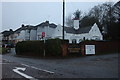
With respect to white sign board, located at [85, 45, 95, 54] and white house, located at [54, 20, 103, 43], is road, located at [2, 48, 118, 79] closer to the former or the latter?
white sign board, located at [85, 45, 95, 54]

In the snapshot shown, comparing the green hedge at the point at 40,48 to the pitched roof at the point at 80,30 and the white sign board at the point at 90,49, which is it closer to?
the white sign board at the point at 90,49

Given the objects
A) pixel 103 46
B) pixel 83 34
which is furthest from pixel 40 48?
pixel 83 34

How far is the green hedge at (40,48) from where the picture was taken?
25.0m

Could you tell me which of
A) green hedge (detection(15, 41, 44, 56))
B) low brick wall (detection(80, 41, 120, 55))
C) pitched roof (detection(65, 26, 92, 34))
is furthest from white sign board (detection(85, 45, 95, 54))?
pitched roof (detection(65, 26, 92, 34))

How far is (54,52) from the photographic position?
82.1ft

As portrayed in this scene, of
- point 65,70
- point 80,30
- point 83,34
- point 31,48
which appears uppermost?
point 80,30

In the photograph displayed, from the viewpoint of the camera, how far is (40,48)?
2747 centimetres

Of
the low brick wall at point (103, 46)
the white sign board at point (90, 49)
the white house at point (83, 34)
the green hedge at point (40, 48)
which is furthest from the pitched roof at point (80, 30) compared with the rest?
the white sign board at point (90, 49)

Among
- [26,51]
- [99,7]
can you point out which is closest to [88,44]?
[26,51]

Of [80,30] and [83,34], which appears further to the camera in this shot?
[80,30]

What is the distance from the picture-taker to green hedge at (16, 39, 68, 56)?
24984mm

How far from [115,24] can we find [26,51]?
1814 centimetres

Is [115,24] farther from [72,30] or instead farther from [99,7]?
[99,7]

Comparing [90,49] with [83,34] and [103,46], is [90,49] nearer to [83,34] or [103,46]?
[103,46]
